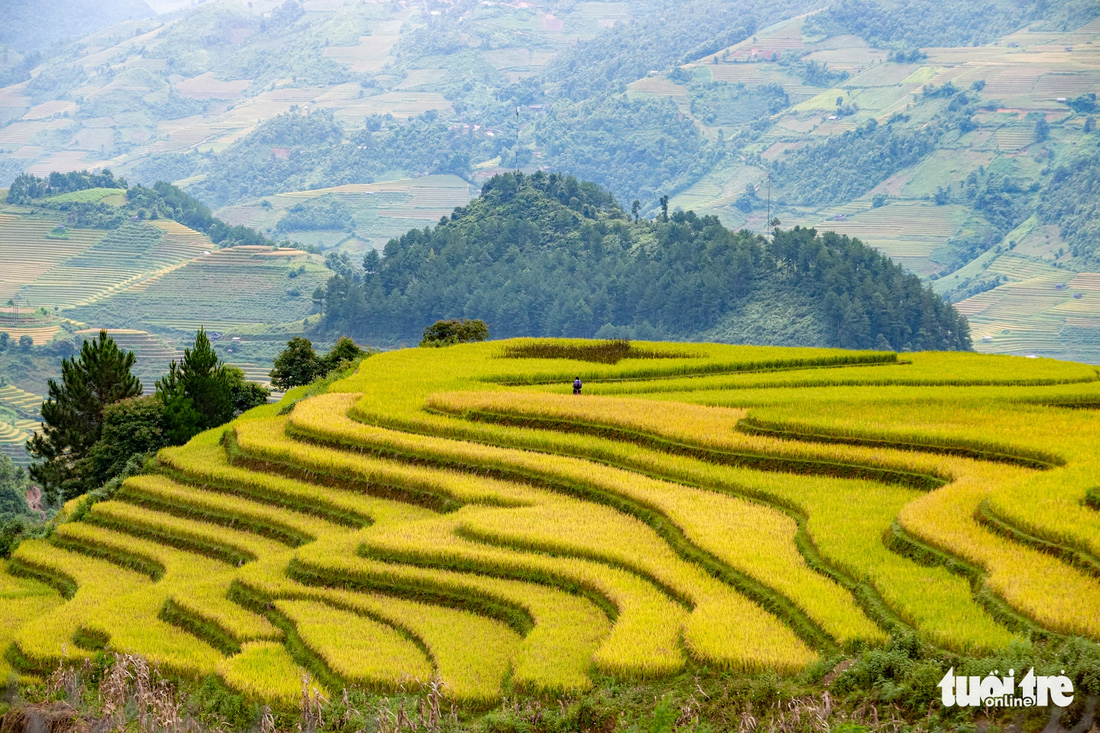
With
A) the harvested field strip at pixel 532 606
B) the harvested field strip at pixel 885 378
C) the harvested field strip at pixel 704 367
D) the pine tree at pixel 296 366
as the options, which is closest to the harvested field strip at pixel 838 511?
the harvested field strip at pixel 532 606

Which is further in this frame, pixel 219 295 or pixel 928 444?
pixel 219 295

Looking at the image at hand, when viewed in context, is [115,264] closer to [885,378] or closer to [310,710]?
[885,378]

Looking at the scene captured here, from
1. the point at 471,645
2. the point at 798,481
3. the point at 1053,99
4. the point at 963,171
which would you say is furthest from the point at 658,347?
the point at 1053,99

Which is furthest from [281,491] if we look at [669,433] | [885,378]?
[885,378]

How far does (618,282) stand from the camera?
13512 centimetres

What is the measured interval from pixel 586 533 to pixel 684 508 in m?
1.75

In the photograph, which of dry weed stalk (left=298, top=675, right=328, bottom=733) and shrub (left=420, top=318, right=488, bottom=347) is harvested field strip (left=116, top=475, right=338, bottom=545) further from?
shrub (left=420, top=318, right=488, bottom=347)

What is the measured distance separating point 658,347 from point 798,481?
1634 centimetres

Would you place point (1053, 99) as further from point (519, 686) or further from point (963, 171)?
point (519, 686)

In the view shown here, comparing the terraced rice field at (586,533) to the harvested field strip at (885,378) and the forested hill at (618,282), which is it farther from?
the forested hill at (618,282)

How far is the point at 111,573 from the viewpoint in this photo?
27.1m

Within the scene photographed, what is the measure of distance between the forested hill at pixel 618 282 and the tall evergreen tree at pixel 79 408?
8219 cm

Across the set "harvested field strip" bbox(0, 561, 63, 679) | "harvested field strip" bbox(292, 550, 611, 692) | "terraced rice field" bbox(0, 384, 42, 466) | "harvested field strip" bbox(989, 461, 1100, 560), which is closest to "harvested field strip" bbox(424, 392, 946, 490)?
"harvested field strip" bbox(989, 461, 1100, 560)

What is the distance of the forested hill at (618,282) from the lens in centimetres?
11644
